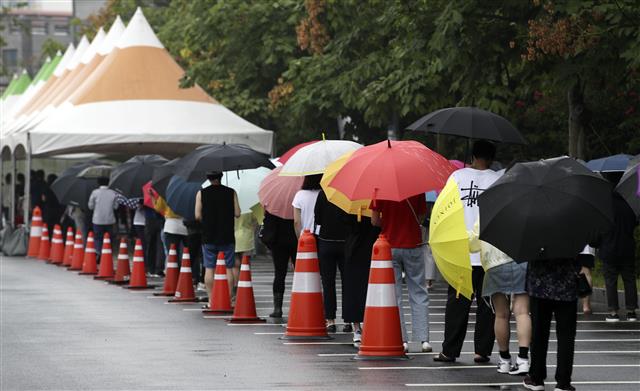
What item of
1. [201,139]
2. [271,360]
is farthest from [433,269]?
[201,139]

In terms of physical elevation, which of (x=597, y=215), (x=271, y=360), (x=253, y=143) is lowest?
(x=271, y=360)

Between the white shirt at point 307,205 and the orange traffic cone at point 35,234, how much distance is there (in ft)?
63.6

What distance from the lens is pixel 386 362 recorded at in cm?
1363

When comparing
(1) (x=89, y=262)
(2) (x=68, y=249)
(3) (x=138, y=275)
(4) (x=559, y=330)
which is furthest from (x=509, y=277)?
(2) (x=68, y=249)

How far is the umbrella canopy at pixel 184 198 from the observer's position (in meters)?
22.8

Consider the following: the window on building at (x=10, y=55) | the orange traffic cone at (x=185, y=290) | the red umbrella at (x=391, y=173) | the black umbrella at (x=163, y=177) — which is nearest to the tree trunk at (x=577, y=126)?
the black umbrella at (x=163, y=177)

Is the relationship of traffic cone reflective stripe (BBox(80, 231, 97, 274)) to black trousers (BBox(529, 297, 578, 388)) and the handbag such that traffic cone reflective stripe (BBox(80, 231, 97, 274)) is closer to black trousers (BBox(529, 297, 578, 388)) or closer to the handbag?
black trousers (BBox(529, 297, 578, 388))

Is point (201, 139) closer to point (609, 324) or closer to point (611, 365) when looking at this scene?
point (609, 324)

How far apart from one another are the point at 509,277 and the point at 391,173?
1.86 metres

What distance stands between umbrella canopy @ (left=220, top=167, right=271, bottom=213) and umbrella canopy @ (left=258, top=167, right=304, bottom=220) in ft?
8.85

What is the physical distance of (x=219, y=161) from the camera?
20219mm

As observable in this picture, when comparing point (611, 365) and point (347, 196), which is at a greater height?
point (347, 196)

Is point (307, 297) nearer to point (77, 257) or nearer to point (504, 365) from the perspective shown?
point (504, 365)

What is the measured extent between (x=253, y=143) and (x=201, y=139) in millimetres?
1229
